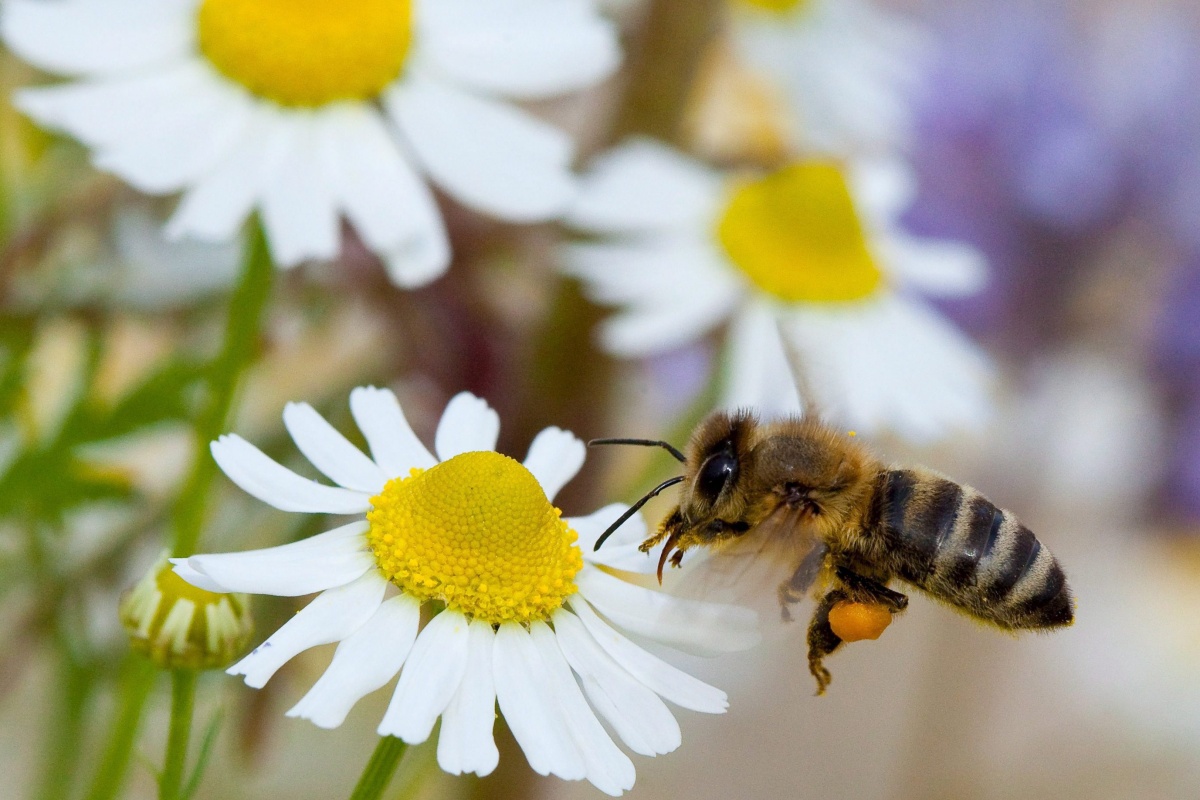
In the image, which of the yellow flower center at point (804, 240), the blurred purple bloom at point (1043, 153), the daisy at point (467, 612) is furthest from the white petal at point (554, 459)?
the blurred purple bloom at point (1043, 153)

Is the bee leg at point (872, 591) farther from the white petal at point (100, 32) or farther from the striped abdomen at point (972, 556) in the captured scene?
the white petal at point (100, 32)

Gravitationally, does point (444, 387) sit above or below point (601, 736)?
below

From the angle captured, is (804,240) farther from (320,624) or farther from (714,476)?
(320,624)

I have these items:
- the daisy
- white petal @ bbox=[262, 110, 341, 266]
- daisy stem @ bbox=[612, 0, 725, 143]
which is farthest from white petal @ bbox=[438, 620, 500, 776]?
daisy stem @ bbox=[612, 0, 725, 143]

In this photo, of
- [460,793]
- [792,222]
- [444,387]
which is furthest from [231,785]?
[792,222]

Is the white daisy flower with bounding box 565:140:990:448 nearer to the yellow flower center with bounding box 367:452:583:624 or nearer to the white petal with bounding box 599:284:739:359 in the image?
the white petal with bounding box 599:284:739:359

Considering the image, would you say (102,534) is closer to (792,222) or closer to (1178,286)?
(792,222)

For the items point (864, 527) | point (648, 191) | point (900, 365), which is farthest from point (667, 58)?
point (864, 527)
